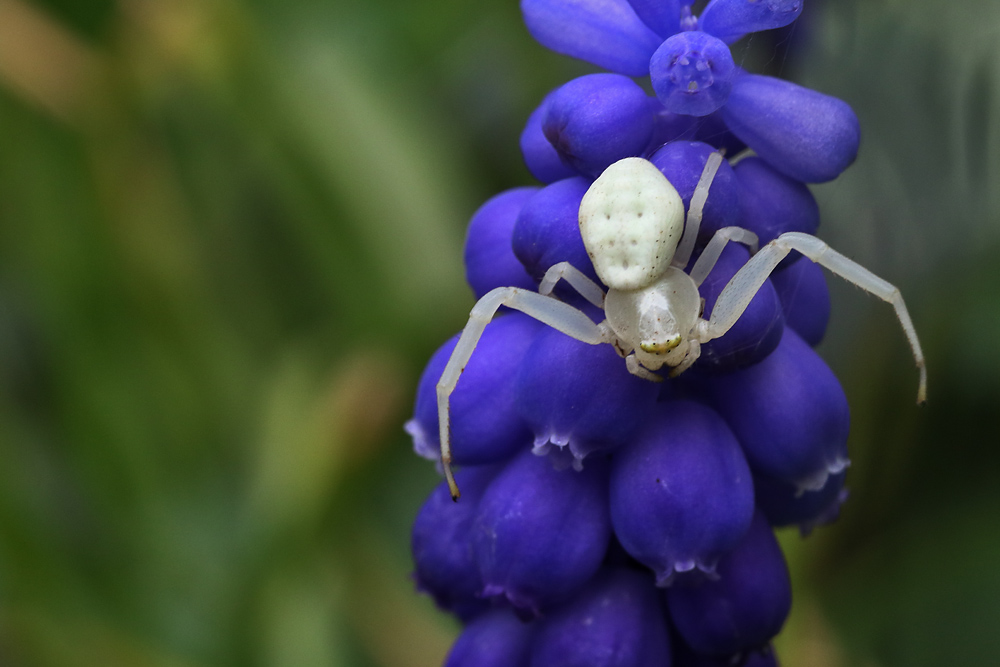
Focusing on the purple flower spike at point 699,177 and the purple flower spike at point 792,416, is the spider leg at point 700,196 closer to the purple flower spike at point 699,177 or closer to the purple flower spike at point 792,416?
the purple flower spike at point 699,177

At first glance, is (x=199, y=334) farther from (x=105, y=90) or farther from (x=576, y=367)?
(x=576, y=367)

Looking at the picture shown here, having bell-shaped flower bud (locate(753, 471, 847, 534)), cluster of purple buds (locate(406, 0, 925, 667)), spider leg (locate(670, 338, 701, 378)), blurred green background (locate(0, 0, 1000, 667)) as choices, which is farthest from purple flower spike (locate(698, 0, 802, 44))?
blurred green background (locate(0, 0, 1000, 667))

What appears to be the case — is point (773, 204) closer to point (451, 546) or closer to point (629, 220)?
point (629, 220)

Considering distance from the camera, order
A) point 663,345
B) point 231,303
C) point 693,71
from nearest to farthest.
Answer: point 693,71
point 663,345
point 231,303

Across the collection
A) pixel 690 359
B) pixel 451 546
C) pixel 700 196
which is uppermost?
pixel 700 196

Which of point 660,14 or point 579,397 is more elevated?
point 660,14

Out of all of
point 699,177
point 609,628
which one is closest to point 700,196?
point 699,177

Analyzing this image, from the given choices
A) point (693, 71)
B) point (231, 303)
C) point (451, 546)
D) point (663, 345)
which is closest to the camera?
point (693, 71)

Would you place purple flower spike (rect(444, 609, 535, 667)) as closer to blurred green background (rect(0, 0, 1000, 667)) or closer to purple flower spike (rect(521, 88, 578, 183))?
purple flower spike (rect(521, 88, 578, 183))
